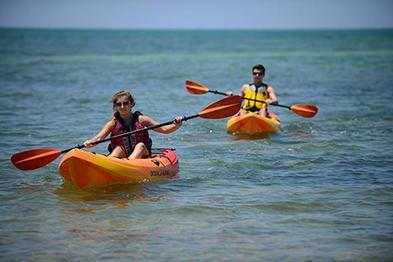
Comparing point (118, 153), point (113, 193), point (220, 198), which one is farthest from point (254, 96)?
point (113, 193)

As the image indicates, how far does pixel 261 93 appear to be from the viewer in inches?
484

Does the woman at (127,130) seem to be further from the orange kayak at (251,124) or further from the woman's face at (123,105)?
the orange kayak at (251,124)

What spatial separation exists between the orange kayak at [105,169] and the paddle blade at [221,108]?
1.07m

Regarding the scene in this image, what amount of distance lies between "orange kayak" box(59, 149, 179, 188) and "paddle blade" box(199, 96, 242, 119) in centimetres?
107

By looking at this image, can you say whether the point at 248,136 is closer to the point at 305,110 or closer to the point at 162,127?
the point at 305,110

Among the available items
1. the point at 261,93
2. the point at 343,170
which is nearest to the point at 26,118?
the point at 261,93

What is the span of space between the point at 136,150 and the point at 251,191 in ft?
4.90

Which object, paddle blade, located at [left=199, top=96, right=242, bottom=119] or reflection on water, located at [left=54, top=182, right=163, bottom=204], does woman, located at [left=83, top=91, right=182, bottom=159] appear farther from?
paddle blade, located at [left=199, top=96, right=242, bottom=119]

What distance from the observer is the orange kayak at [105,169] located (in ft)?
24.5

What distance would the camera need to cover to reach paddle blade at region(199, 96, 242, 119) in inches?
356

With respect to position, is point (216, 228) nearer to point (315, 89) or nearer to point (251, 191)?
point (251, 191)

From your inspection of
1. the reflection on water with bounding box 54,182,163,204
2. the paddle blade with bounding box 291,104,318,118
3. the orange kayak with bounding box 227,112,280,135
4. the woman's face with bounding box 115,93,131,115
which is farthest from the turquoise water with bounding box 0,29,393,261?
the woman's face with bounding box 115,93,131,115

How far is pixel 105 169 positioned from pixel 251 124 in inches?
178

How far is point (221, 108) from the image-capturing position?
9133 mm
